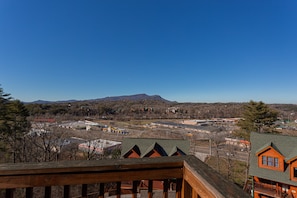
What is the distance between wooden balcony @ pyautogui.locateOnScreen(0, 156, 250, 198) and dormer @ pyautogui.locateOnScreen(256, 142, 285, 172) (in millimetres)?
10184

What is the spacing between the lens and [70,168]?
1.10 meters

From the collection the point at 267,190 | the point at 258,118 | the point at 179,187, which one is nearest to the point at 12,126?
the point at 267,190

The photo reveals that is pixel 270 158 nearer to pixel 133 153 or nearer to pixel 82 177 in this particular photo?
pixel 133 153

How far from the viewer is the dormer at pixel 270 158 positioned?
Answer: 9.25 meters

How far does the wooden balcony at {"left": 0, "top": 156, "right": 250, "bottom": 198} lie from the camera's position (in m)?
1.05

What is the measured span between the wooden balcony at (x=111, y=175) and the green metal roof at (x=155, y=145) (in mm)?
10547

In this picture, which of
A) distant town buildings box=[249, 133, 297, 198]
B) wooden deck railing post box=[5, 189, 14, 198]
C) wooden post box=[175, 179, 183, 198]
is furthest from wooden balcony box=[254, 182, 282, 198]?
wooden deck railing post box=[5, 189, 14, 198]

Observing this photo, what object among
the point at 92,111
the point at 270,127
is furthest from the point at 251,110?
the point at 92,111

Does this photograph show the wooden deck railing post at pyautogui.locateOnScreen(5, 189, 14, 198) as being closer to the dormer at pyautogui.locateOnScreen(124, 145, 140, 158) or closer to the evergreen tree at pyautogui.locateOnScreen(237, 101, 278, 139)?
the dormer at pyautogui.locateOnScreen(124, 145, 140, 158)

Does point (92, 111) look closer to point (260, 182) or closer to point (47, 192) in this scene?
point (260, 182)

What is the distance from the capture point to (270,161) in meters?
9.54

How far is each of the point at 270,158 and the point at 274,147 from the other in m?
0.57

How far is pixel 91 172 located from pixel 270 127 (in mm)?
19548

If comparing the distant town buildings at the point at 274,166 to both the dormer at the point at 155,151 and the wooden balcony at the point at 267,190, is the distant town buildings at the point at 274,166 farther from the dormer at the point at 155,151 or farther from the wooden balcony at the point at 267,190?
the dormer at the point at 155,151
